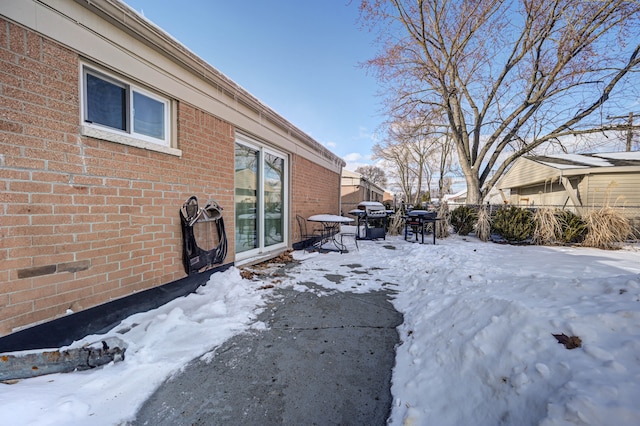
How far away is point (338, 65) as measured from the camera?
10.3 m

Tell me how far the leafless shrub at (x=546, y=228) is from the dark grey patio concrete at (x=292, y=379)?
738cm

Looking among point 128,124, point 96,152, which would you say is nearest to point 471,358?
point 96,152

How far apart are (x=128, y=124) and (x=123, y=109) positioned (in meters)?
0.15

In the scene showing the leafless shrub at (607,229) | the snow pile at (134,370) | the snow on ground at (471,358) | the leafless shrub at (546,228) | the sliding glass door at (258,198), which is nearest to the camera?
the snow on ground at (471,358)

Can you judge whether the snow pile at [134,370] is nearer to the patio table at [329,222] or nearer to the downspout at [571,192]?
the patio table at [329,222]

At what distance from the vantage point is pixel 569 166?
34.4 feet

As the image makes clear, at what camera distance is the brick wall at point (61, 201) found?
1.87 meters

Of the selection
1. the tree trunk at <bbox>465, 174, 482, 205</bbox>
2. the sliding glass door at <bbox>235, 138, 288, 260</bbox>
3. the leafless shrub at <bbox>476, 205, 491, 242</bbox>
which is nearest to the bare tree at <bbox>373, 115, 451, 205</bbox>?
the tree trunk at <bbox>465, 174, 482, 205</bbox>

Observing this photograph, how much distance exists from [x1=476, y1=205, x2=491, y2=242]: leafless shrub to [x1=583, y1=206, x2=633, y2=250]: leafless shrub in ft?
7.64

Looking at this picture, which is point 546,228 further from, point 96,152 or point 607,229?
point 96,152

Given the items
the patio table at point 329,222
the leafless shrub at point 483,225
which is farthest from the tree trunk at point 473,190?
the patio table at point 329,222

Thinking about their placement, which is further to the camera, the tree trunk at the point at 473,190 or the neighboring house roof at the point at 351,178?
the neighboring house roof at the point at 351,178

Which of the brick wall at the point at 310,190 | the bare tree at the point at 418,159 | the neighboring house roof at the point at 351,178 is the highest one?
the bare tree at the point at 418,159

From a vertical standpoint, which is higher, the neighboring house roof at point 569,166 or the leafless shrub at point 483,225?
the neighboring house roof at point 569,166
